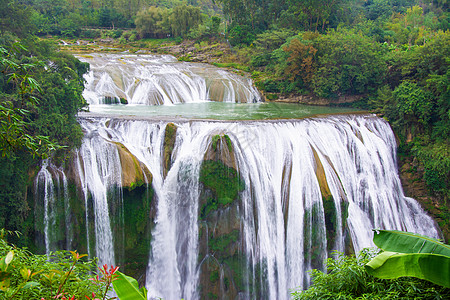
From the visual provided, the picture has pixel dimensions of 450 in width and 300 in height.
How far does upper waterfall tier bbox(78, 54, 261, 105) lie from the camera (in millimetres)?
18781

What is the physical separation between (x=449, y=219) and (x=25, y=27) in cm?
1928

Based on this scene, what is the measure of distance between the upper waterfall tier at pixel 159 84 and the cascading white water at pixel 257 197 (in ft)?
22.8

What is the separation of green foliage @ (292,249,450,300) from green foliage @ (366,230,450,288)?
17.5 inches

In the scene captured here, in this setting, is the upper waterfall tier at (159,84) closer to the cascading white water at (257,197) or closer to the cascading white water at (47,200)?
the cascading white water at (257,197)

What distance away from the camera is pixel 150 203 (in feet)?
35.1

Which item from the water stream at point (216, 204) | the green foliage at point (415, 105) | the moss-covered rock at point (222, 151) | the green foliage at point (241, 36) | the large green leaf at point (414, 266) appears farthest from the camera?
the green foliage at point (241, 36)

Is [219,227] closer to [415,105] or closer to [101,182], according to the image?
[101,182]

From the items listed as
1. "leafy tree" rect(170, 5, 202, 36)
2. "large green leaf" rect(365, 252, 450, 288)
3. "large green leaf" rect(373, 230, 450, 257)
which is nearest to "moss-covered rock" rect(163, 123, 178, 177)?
"large green leaf" rect(373, 230, 450, 257)

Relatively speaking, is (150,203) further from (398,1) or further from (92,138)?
(398,1)

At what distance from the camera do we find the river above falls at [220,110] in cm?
1496

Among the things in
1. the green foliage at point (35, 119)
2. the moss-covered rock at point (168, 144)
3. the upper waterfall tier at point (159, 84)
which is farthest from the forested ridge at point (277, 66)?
the moss-covered rock at point (168, 144)

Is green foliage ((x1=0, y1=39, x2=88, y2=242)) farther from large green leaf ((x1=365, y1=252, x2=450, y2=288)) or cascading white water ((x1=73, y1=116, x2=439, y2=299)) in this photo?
large green leaf ((x1=365, y1=252, x2=450, y2=288))

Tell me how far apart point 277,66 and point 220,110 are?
26.7ft

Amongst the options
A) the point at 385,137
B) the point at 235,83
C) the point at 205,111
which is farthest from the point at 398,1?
the point at 205,111
